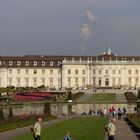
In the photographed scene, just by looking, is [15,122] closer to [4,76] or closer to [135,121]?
[135,121]

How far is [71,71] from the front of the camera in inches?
3802

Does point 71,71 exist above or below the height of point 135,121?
above

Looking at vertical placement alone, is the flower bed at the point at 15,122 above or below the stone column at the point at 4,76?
below

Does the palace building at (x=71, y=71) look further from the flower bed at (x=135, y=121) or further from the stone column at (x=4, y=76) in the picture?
the flower bed at (x=135, y=121)

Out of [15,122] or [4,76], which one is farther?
[4,76]

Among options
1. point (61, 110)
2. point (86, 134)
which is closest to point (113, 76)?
point (61, 110)

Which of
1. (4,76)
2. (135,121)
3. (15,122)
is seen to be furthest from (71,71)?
(15,122)

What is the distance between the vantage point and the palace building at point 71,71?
311 ft

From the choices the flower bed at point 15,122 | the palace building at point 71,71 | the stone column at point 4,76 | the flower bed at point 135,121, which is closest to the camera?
the flower bed at point 135,121

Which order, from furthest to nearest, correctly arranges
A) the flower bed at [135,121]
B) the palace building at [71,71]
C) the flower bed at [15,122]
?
the palace building at [71,71], the flower bed at [15,122], the flower bed at [135,121]

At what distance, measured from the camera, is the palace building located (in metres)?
94.8

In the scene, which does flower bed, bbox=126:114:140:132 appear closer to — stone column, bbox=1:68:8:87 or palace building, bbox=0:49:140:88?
palace building, bbox=0:49:140:88

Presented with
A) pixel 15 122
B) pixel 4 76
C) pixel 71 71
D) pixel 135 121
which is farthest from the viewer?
pixel 71 71

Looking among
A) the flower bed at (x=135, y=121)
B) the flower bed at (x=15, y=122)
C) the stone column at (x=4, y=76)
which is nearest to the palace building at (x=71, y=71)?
the stone column at (x=4, y=76)
